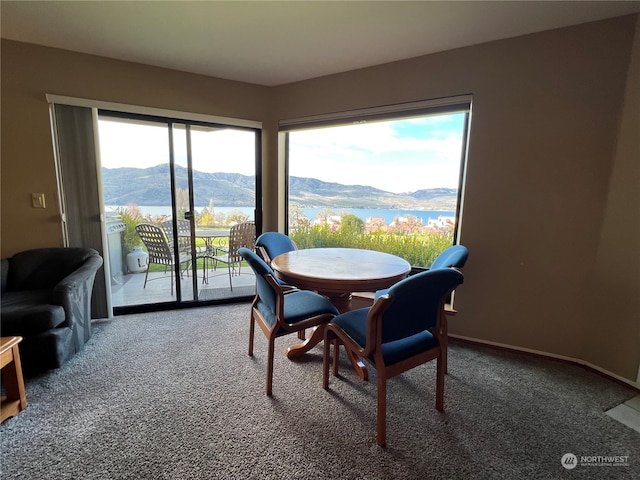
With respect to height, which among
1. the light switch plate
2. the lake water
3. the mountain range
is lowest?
the lake water

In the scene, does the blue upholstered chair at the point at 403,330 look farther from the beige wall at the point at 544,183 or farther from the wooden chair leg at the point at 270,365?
the beige wall at the point at 544,183

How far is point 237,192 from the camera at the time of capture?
3.23m

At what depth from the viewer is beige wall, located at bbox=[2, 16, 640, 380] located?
1834 mm

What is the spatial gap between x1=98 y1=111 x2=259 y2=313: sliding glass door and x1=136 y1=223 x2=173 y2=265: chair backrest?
1cm

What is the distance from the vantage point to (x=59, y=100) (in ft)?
7.49

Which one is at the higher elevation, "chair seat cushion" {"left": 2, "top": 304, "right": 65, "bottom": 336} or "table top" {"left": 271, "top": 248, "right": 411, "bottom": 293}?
"table top" {"left": 271, "top": 248, "right": 411, "bottom": 293}

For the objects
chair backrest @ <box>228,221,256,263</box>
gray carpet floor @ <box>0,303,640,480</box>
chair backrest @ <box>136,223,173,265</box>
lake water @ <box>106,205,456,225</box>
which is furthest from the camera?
chair backrest @ <box>228,221,256,263</box>

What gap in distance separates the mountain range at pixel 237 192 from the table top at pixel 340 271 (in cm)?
87

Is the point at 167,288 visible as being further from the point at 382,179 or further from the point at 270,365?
the point at 382,179

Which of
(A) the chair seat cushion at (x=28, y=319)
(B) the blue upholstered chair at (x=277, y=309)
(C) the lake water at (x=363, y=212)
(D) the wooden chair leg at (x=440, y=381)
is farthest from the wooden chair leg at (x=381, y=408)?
(A) the chair seat cushion at (x=28, y=319)

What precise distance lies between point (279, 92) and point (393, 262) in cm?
230

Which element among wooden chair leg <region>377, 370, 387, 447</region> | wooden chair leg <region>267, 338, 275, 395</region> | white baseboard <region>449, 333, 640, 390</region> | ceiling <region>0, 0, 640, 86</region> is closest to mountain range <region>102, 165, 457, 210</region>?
ceiling <region>0, 0, 640, 86</region>

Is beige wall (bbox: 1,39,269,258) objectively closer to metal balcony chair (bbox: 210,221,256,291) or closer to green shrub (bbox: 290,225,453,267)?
metal balcony chair (bbox: 210,221,256,291)

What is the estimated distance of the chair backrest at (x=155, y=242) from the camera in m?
2.92
